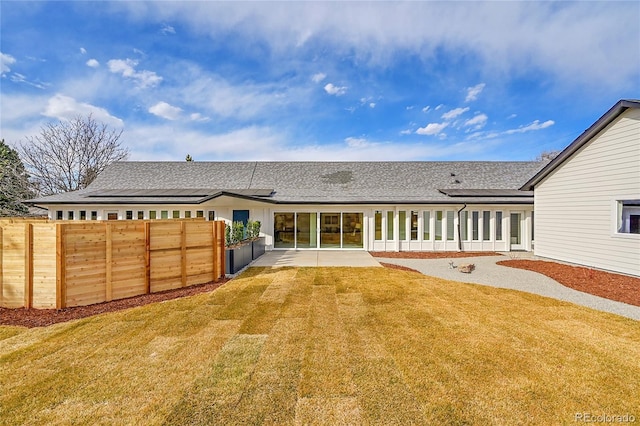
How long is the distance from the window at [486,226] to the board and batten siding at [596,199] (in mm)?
2713

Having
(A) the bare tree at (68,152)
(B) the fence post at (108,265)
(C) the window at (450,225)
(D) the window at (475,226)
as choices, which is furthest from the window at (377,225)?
(A) the bare tree at (68,152)

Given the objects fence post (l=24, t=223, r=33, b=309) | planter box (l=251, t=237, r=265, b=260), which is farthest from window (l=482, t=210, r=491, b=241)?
fence post (l=24, t=223, r=33, b=309)

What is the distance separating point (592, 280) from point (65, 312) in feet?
49.3

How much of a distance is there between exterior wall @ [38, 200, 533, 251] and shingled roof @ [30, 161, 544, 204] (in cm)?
52

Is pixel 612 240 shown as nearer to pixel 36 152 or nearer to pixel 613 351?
pixel 613 351

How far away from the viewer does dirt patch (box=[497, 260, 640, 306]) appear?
7.23 meters

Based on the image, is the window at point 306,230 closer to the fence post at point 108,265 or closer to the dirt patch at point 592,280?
the dirt patch at point 592,280

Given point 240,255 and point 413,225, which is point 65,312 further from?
point 413,225

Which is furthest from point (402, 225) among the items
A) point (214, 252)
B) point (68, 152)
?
point (68, 152)

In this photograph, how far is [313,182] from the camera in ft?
60.6

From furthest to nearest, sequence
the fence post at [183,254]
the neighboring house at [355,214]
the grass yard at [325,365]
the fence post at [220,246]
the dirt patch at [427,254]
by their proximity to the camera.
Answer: the neighboring house at [355,214] < the dirt patch at [427,254] < the fence post at [220,246] < the fence post at [183,254] < the grass yard at [325,365]

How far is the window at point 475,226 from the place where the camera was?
51.0 feet

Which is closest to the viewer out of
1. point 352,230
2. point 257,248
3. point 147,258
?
point 147,258

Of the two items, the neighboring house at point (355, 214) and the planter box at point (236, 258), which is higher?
the neighboring house at point (355, 214)
